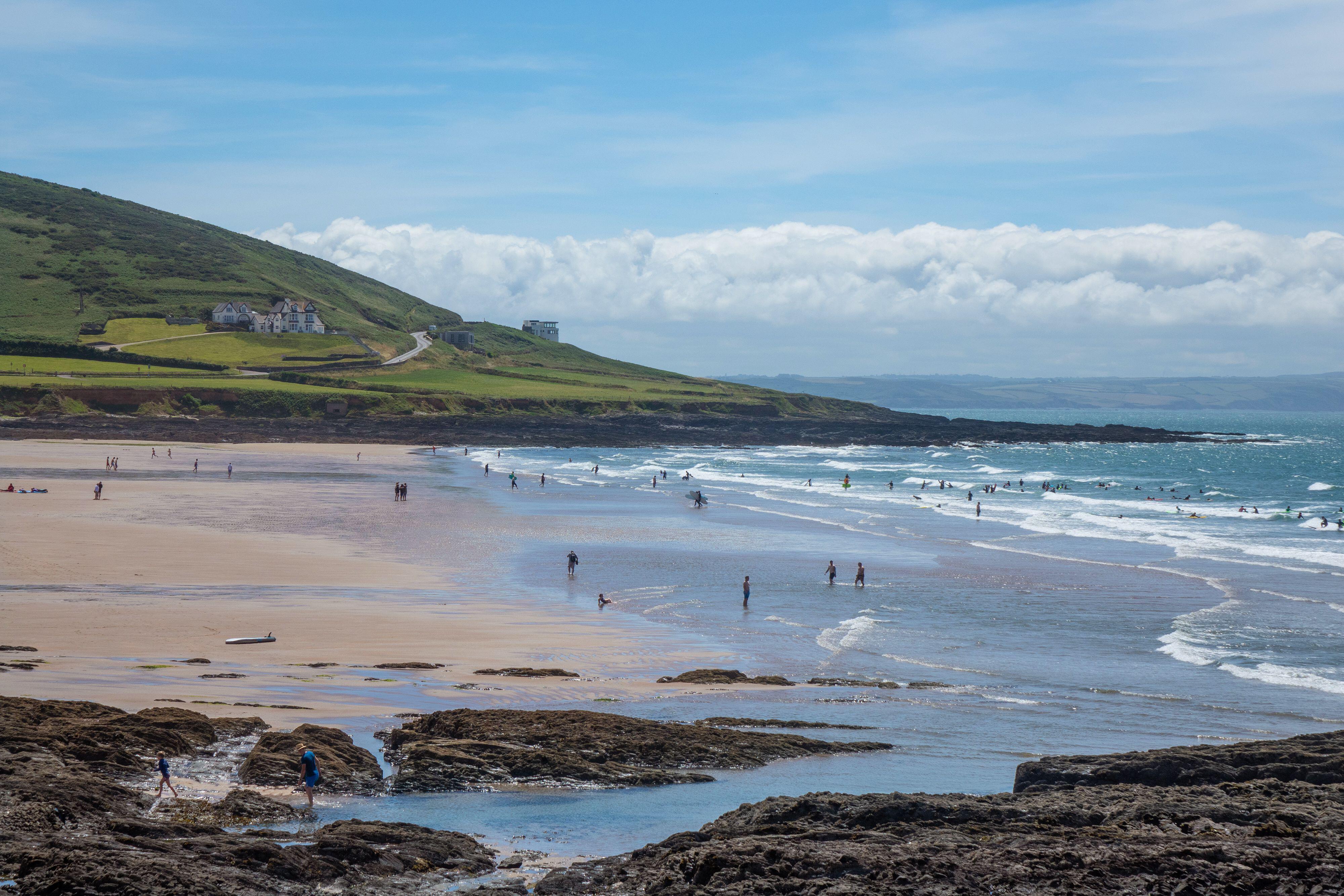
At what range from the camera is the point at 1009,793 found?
1211 centimetres

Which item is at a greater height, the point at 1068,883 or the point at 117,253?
the point at 117,253

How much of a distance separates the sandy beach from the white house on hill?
10648 cm

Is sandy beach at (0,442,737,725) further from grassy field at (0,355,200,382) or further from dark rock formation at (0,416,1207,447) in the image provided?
grassy field at (0,355,200,382)

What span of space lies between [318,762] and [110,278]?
168 metres

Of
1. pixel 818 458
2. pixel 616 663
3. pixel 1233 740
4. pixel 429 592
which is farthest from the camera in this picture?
pixel 818 458

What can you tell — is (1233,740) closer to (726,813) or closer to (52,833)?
(726,813)

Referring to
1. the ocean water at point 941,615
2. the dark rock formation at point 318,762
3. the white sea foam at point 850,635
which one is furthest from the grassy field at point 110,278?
the dark rock formation at point 318,762

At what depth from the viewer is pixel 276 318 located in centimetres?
15362

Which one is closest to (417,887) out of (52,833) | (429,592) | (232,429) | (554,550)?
(52,833)

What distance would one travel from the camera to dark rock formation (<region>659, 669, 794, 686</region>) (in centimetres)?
2117

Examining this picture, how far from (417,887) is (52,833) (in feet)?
11.0

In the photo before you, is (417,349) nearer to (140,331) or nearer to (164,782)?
(140,331)

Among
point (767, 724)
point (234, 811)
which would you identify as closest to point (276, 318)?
point (767, 724)

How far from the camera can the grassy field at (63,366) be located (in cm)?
10844
